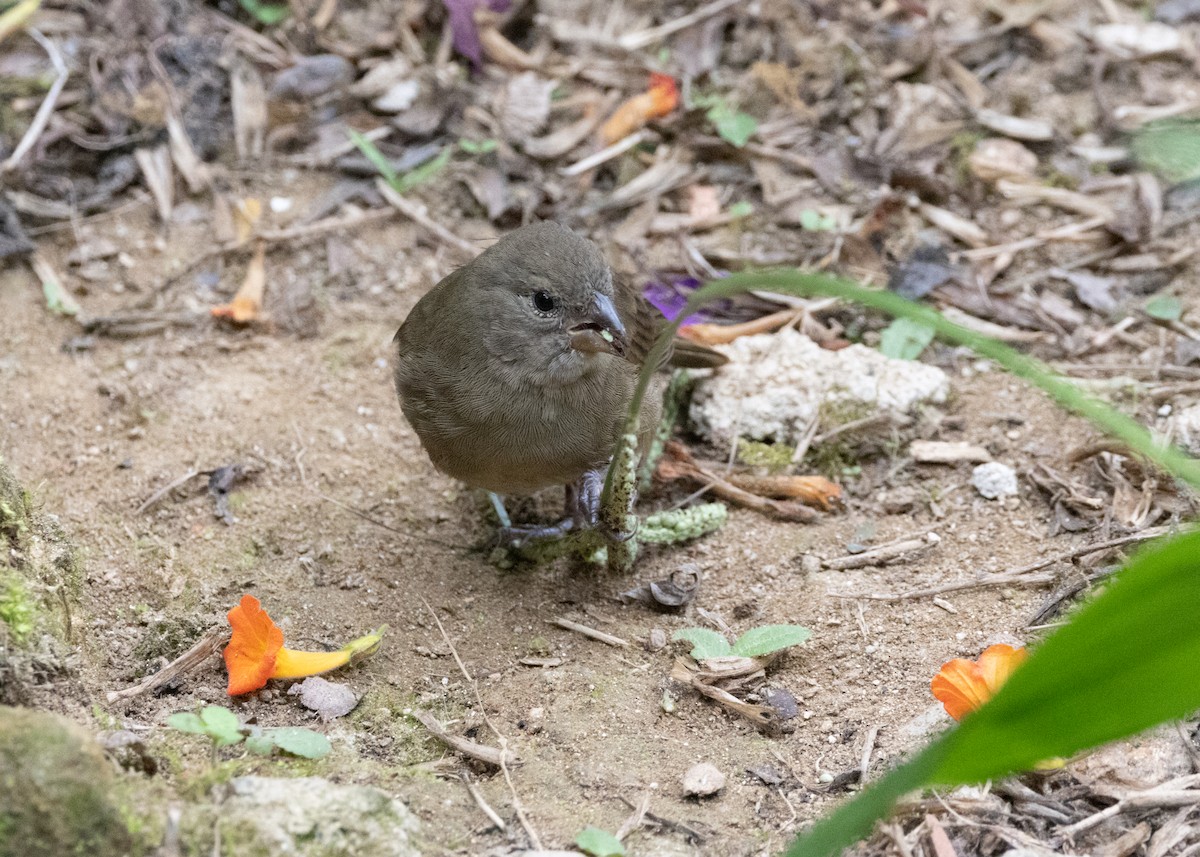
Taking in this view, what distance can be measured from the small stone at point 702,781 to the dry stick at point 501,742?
0.41 meters

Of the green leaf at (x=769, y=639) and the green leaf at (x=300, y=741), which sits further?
the green leaf at (x=769, y=639)

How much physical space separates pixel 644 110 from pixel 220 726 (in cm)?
392

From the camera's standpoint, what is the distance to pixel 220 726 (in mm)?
2480

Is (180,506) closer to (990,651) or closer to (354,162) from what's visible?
(354,162)

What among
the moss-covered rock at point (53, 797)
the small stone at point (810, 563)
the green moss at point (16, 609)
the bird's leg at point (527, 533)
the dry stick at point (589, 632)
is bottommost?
the bird's leg at point (527, 533)

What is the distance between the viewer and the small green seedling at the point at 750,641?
3.19 metres

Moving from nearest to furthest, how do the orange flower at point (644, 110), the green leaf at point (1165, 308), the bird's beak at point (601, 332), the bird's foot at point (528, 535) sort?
the bird's beak at point (601, 332), the bird's foot at point (528, 535), the green leaf at point (1165, 308), the orange flower at point (644, 110)

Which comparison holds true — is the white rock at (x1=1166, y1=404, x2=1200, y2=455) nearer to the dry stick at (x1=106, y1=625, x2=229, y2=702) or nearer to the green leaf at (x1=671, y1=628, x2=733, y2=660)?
the green leaf at (x1=671, y1=628, x2=733, y2=660)

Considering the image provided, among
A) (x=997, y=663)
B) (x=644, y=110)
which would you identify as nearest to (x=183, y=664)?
(x=997, y=663)

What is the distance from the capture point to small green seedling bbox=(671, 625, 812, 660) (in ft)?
10.5

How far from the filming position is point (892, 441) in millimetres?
4238

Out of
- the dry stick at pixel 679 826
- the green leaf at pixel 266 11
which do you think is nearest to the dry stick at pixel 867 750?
the dry stick at pixel 679 826

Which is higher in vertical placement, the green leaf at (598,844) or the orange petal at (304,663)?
the green leaf at (598,844)

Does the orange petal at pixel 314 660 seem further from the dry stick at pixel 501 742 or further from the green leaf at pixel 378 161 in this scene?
the green leaf at pixel 378 161
